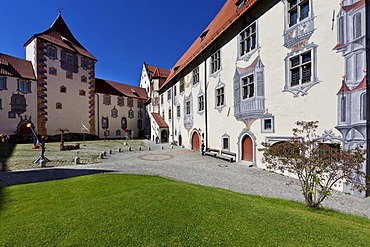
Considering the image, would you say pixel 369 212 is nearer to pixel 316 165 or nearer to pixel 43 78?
pixel 316 165

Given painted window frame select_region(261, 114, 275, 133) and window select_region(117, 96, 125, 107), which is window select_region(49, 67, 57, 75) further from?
painted window frame select_region(261, 114, 275, 133)

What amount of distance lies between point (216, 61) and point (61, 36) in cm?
2969

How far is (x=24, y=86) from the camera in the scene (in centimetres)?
2528

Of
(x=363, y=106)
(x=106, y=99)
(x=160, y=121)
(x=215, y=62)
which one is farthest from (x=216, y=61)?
(x=106, y=99)

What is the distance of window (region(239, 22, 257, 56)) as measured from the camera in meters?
11.4

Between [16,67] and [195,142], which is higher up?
[16,67]

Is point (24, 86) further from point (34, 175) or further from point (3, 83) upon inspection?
point (34, 175)

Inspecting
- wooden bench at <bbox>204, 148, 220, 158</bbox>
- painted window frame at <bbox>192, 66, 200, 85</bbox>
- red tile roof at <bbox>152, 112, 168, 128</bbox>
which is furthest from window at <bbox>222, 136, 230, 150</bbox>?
red tile roof at <bbox>152, 112, 168, 128</bbox>

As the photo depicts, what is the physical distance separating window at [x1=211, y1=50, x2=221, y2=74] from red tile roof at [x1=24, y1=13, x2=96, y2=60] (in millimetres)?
26205

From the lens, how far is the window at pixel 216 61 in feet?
48.8

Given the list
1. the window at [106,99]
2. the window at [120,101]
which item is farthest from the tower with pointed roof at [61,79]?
the window at [120,101]

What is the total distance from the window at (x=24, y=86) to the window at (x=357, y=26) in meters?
34.2

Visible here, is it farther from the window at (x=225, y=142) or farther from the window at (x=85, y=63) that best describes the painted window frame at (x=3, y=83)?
the window at (x=225, y=142)

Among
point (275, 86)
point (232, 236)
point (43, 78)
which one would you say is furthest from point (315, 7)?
point (43, 78)
